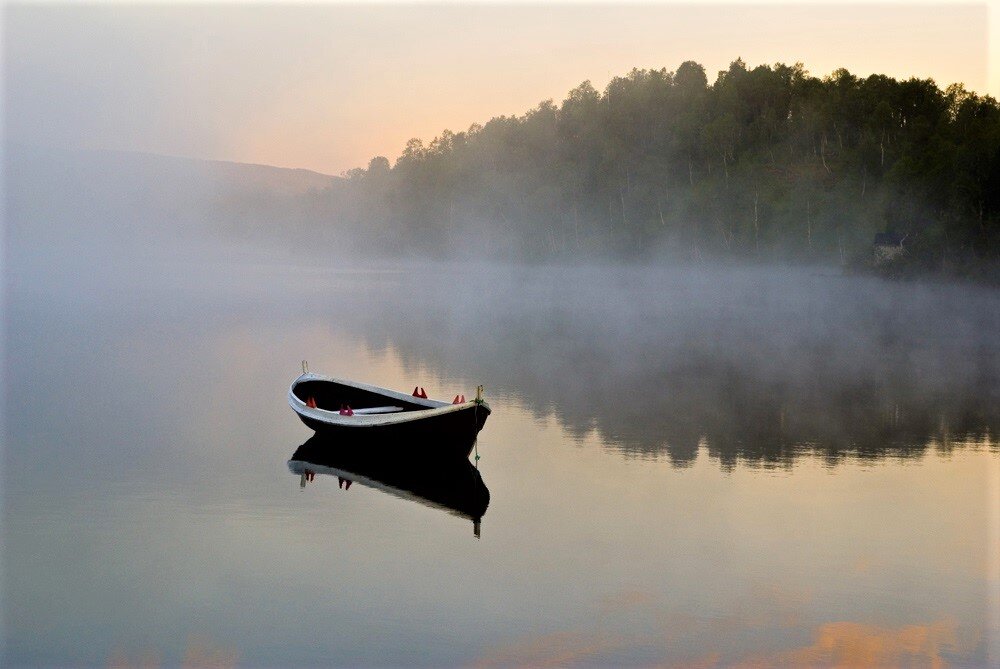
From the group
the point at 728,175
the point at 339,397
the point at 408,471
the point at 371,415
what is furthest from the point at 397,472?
the point at 728,175

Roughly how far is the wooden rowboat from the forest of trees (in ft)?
193

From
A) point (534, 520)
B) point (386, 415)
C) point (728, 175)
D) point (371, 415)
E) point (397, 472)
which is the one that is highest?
point (728, 175)

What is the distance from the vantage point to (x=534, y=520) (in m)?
16.8

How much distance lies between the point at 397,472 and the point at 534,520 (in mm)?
4079

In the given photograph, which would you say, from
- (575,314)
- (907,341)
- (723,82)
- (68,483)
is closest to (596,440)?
(68,483)

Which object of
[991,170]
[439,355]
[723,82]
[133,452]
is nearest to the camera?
[133,452]

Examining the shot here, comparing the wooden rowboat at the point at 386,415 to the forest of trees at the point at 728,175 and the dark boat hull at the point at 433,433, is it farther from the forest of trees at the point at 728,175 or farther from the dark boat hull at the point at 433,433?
the forest of trees at the point at 728,175

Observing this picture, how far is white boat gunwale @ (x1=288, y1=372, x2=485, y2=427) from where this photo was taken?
19.5 meters

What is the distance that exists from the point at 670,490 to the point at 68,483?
10.8 meters

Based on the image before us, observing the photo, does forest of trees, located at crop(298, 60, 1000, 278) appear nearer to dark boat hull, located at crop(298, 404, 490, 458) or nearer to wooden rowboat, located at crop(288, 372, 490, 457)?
wooden rowboat, located at crop(288, 372, 490, 457)

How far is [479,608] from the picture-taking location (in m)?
13.2

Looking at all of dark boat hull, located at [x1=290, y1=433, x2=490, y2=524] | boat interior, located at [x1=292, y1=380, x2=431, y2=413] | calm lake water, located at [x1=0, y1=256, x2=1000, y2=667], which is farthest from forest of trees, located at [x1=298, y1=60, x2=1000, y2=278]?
dark boat hull, located at [x1=290, y1=433, x2=490, y2=524]

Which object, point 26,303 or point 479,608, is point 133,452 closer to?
point 479,608

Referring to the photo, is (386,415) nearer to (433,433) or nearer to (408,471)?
(433,433)
